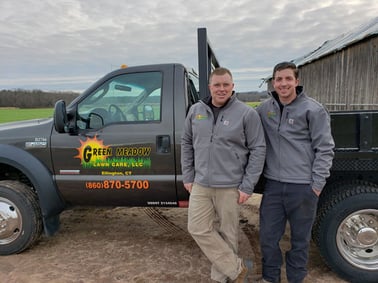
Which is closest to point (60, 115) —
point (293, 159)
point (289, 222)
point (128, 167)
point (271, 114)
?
point (128, 167)

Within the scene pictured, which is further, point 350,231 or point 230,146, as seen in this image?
point 350,231

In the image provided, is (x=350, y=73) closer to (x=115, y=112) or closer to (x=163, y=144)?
(x=163, y=144)

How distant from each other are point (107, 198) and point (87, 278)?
76 cm

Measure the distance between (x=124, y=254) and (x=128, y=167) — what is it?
1040 mm

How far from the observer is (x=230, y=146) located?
2.56m

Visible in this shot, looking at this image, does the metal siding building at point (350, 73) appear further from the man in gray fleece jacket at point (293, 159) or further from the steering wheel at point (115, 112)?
the steering wheel at point (115, 112)

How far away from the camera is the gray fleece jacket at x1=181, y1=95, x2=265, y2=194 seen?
8.30 ft

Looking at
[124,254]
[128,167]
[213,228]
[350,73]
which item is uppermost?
[350,73]

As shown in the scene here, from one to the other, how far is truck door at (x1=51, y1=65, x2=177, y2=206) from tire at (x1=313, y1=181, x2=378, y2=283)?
143 centimetres

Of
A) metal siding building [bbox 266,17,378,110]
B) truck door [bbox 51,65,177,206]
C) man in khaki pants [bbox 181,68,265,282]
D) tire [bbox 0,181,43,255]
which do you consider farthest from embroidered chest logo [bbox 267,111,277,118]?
metal siding building [bbox 266,17,378,110]

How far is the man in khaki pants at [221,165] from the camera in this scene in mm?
2539

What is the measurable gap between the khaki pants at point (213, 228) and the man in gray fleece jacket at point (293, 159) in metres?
0.29

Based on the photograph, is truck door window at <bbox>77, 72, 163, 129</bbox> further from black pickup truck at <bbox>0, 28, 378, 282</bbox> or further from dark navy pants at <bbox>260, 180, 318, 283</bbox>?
dark navy pants at <bbox>260, 180, 318, 283</bbox>

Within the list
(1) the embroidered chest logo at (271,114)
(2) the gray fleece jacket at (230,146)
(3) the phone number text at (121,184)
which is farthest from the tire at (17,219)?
(1) the embroidered chest logo at (271,114)
